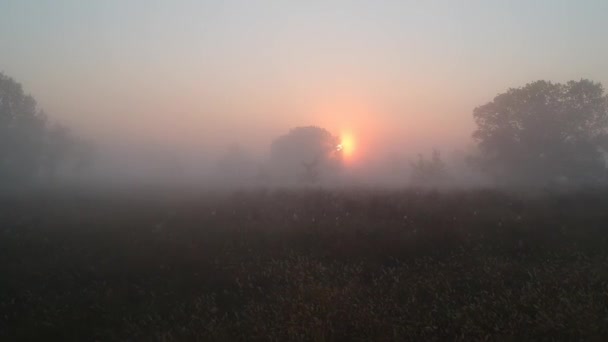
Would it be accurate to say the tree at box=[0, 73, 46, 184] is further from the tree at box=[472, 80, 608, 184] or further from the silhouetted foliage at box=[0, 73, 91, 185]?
the tree at box=[472, 80, 608, 184]

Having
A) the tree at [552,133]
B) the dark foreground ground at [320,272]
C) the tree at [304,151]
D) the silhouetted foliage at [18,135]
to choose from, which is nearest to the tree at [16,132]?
the silhouetted foliage at [18,135]

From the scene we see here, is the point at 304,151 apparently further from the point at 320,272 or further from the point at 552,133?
the point at 320,272

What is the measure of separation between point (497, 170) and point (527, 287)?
31.6m

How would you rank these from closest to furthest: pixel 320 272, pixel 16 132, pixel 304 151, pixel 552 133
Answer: pixel 320 272, pixel 552 133, pixel 16 132, pixel 304 151

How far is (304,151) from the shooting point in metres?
67.2

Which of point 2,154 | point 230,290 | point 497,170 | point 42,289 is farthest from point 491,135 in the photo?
point 2,154

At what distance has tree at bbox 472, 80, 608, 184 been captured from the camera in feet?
107

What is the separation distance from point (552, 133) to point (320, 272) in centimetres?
3233

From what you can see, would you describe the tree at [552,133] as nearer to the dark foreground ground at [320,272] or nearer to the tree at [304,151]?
the dark foreground ground at [320,272]

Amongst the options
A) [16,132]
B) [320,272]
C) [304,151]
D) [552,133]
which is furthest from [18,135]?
[552,133]

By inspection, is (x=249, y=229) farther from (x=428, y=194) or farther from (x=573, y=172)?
(x=573, y=172)

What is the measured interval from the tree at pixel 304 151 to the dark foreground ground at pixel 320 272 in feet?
166

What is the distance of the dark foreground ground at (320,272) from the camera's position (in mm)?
6266

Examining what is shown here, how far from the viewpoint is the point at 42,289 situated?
30.2ft
